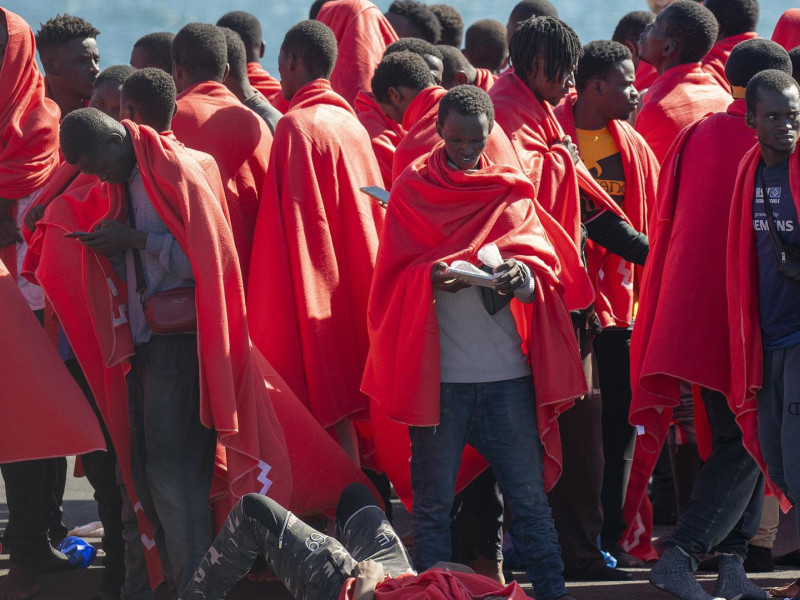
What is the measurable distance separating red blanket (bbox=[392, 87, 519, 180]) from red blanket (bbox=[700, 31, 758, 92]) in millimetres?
1846

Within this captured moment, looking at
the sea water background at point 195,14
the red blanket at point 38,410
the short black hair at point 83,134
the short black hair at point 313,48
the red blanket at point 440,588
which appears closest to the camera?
the red blanket at point 440,588

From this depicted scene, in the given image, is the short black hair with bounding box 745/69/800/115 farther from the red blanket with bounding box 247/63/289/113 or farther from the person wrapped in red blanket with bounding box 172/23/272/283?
the red blanket with bounding box 247/63/289/113

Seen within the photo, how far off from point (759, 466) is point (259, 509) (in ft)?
6.30

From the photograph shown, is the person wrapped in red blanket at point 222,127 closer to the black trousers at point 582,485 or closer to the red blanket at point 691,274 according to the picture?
the black trousers at point 582,485

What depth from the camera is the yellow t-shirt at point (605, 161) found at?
19.7 feet

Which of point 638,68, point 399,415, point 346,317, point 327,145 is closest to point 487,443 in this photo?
point 399,415

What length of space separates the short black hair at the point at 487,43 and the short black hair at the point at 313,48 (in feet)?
8.17

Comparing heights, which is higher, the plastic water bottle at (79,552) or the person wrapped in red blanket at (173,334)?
the person wrapped in red blanket at (173,334)

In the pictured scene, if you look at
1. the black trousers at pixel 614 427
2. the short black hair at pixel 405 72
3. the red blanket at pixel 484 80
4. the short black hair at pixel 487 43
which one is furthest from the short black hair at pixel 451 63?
the black trousers at pixel 614 427

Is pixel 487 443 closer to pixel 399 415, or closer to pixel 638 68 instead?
pixel 399 415

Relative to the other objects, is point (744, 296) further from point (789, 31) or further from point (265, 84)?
point (265, 84)

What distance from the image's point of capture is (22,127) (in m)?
6.34

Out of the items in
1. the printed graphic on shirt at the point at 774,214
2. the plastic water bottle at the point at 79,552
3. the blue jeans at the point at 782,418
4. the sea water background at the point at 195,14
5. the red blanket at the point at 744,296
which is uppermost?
the sea water background at the point at 195,14

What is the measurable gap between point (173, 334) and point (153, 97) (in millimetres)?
976
